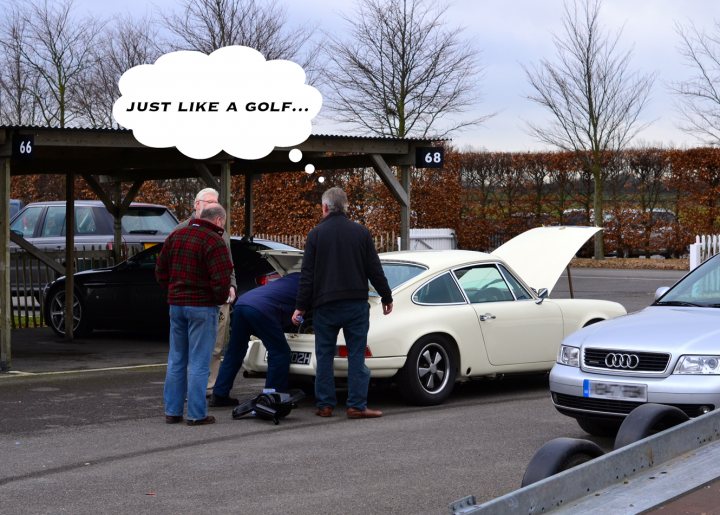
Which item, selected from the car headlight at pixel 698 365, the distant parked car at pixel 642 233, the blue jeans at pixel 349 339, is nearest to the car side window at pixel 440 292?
the blue jeans at pixel 349 339

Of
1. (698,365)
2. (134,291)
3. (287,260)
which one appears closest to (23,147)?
(287,260)

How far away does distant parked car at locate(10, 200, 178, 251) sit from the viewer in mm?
21703

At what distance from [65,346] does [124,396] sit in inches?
200

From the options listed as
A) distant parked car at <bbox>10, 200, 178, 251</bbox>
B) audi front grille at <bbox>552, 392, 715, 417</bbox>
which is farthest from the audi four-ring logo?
distant parked car at <bbox>10, 200, 178, 251</bbox>

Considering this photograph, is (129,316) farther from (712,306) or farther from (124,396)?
(712,306)

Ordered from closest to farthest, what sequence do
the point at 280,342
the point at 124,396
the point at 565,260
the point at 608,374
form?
the point at 608,374 < the point at 280,342 < the point at 124,396 < the point at 565,260

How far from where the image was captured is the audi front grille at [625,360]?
25.1 ft

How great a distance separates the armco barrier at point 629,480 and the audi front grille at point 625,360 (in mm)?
3481

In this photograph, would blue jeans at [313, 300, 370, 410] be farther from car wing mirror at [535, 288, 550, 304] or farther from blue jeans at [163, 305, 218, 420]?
car wing mirror at [535, 288, 550, 304]

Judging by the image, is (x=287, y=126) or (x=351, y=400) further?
(x=287, y=126)

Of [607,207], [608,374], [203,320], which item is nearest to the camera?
[608,374]

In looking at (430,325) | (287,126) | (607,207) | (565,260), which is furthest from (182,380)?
(607,207)

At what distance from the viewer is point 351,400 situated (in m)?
9.80

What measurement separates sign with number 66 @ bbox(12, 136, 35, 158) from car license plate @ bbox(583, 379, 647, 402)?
738 cm
